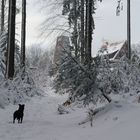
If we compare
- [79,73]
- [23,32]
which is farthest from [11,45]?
[79,73]

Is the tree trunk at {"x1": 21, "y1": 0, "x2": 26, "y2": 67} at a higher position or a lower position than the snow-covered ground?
higher

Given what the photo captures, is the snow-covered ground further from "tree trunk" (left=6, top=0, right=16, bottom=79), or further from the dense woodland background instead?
"tree trunk" (left=6, top=0, right=16, bottom=79)

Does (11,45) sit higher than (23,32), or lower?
lower

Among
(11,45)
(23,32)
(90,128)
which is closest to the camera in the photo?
(90,128)

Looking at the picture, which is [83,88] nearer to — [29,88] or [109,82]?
[109,82]

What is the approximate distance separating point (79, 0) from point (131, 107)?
722 inches

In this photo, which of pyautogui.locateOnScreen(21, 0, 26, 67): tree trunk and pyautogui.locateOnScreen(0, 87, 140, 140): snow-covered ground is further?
pyautogui.locateOnScreen(21, 0, 26, 67): tree trunk

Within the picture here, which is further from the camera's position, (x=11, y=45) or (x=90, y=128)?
(x=11, y=45)

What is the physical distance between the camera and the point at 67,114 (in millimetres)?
15016

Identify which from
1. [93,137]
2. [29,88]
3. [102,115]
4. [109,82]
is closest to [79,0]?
[29,88]

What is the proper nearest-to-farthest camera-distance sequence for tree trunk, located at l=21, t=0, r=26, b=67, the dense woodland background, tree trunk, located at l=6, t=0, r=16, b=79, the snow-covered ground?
the snow-covered ground < the dense woodland background < tree trunk, located at l=6, t=0, r=16, b=79 < tree trunk, located at l=21, t=0, r=26, b=67

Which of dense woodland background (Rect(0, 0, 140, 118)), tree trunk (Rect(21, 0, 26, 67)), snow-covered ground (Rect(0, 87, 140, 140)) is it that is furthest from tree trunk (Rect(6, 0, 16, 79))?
snow-covered ground (Rect(0, 87, 140, 140))

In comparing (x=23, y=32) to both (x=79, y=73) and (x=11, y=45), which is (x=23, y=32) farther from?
(x=79, y=73)

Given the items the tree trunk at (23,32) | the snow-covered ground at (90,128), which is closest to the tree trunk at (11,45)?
the tree trunk at (23,32)
